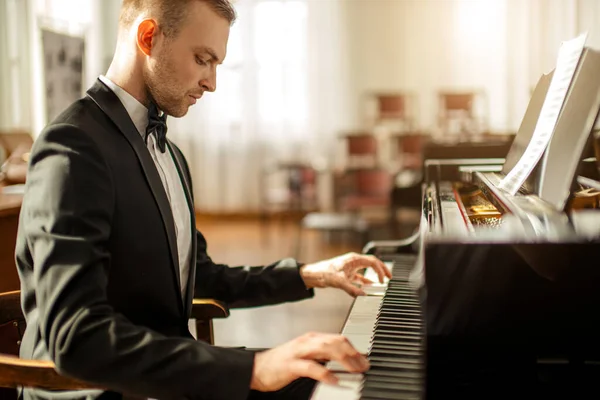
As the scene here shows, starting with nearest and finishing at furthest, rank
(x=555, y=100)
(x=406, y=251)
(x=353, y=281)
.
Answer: (x=555, y=100), (x=353, y=281), (x=406, y=251)

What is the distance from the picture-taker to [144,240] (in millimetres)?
1305

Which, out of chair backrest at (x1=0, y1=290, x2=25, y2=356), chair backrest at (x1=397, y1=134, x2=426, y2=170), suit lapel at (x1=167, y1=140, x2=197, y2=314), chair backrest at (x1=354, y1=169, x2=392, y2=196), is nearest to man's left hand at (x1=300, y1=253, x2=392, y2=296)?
suit lapel at (x1=167, y1=140, x2=197, y2=314)

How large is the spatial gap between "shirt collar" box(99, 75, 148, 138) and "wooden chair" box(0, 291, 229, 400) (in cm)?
47

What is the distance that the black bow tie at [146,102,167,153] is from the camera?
1442 mm

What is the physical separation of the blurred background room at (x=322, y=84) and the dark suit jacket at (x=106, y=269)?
633 cm

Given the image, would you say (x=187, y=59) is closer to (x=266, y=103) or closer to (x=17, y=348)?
(x=17, y=348)

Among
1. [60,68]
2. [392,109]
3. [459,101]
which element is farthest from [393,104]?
[60,68]

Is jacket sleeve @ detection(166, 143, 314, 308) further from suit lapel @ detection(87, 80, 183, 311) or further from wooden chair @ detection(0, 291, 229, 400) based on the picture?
suit lapel @ detection(87, 80, 183, 311)

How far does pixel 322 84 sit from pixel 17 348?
7589mm

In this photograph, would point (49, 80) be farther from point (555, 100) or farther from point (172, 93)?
point (555, 100)

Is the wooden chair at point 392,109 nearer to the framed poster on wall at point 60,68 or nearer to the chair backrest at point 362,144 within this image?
the chair backrest at point 362,144

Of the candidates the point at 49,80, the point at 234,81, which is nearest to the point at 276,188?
the point at 234,81

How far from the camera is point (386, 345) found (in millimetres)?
1281

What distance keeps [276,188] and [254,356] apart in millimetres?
8220
